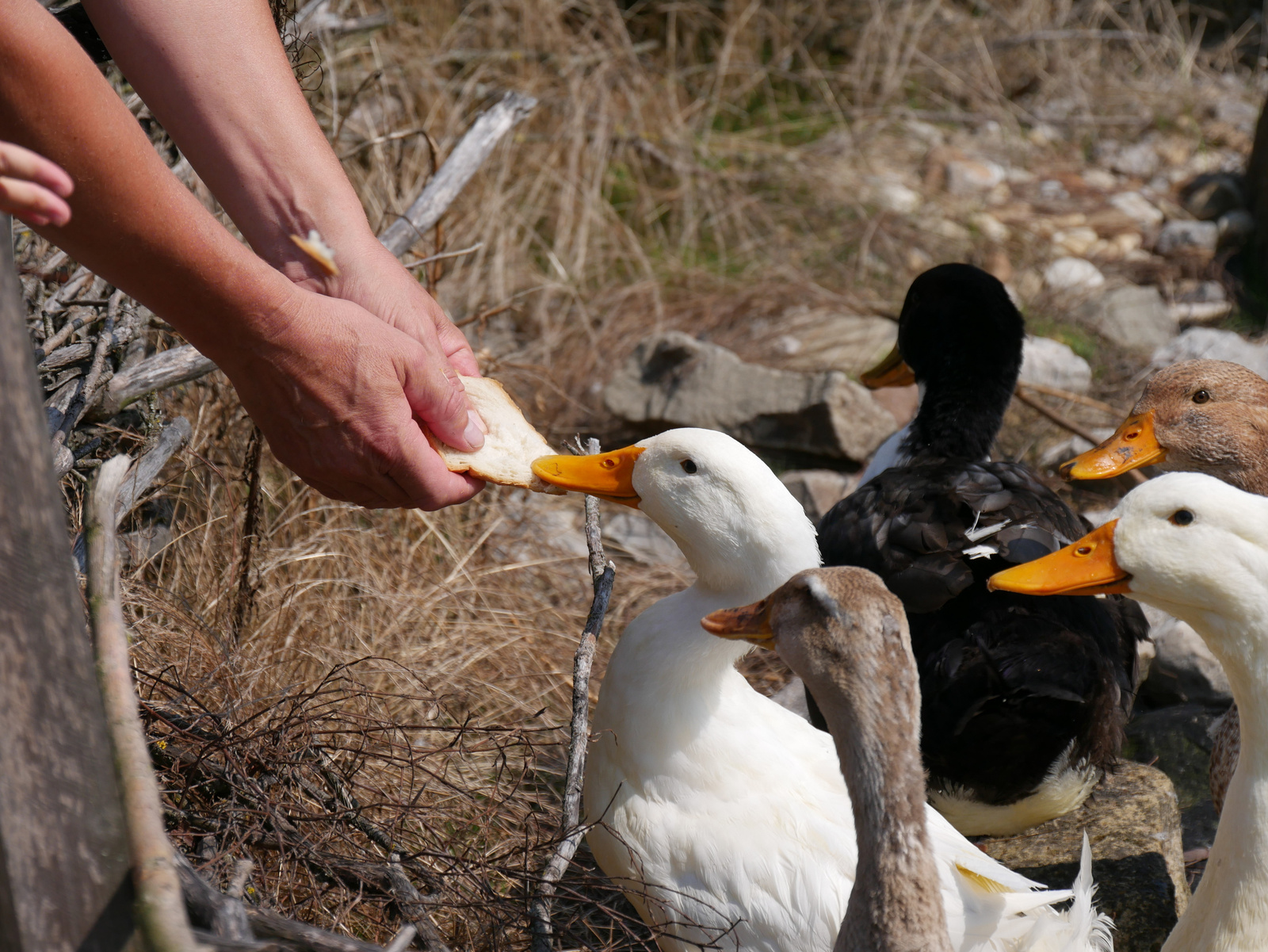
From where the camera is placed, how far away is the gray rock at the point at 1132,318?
17.7 ft

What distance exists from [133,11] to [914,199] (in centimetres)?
509

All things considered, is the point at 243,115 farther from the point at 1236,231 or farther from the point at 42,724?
the point at 1236,231

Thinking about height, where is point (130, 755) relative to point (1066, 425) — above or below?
above

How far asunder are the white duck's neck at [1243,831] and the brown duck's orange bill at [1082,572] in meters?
0.14

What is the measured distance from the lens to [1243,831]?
1652mm

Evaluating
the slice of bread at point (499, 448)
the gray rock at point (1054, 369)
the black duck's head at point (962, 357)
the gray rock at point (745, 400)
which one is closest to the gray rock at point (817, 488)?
the gray rock at point (745, 400)

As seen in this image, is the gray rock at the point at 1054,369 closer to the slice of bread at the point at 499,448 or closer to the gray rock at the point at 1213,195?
the gray rock at the point at 1213,195

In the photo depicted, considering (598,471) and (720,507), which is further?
(598,471)

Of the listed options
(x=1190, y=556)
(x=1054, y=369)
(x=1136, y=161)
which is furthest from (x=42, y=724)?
(x=1136, y=161)

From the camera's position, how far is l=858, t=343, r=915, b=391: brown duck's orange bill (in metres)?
3.95

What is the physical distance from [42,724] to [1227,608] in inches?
60.6

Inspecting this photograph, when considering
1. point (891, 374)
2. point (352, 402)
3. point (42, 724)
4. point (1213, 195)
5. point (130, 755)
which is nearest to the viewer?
point (42, 724)

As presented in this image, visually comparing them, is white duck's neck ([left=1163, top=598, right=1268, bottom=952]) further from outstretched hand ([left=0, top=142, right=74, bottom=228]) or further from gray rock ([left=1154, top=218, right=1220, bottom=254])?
gray rock ([left=1154, top=218, right=1220, bottom=254])

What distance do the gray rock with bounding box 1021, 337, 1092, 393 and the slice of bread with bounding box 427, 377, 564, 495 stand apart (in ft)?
10.9
